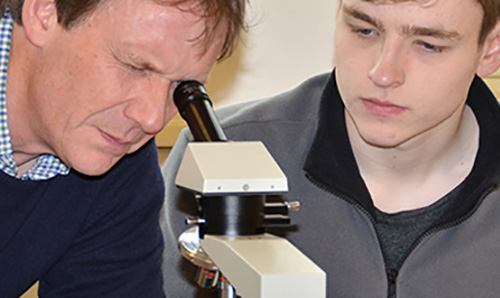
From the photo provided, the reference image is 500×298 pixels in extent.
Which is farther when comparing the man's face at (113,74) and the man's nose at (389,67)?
the man's nose at (389,67)

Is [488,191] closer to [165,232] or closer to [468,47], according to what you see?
[468,47]

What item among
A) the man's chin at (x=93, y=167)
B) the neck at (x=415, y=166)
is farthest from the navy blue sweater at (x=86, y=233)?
the neck at (x=415, y=166)

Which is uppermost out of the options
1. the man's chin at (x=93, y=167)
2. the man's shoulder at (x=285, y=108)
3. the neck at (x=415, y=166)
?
the man's chin at (x=93, y=167)

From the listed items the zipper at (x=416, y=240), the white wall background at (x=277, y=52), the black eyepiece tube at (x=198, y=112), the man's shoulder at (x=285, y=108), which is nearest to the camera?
the black eyepiece tube at (x=198, y=112)

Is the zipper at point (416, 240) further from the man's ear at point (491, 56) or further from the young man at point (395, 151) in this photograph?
the man's ear at point (491, 56)

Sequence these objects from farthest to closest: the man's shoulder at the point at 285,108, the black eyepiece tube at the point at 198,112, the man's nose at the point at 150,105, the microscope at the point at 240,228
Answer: the man's shoulder at the point at 285,108 < the man's nose at the point at 150,105 < the black eyepiece tube at the point at 198,112 < the microscope at the point at 240,228

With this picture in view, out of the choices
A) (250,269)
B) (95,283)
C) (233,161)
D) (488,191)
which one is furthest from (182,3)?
(488,191)

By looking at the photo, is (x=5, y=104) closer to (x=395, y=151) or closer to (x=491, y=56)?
(x=395, y=151)

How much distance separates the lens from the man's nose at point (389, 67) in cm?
150

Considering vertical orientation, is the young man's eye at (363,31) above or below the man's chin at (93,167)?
above

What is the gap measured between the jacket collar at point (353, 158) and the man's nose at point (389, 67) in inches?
10.3

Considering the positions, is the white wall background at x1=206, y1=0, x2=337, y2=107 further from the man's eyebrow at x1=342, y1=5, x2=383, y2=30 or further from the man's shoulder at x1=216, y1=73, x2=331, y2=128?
the man's eyebrow at x1=342, y1=5, x2=383, y2=30

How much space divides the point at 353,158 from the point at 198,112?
69 centimetres

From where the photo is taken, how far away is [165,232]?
1734 millimetres
